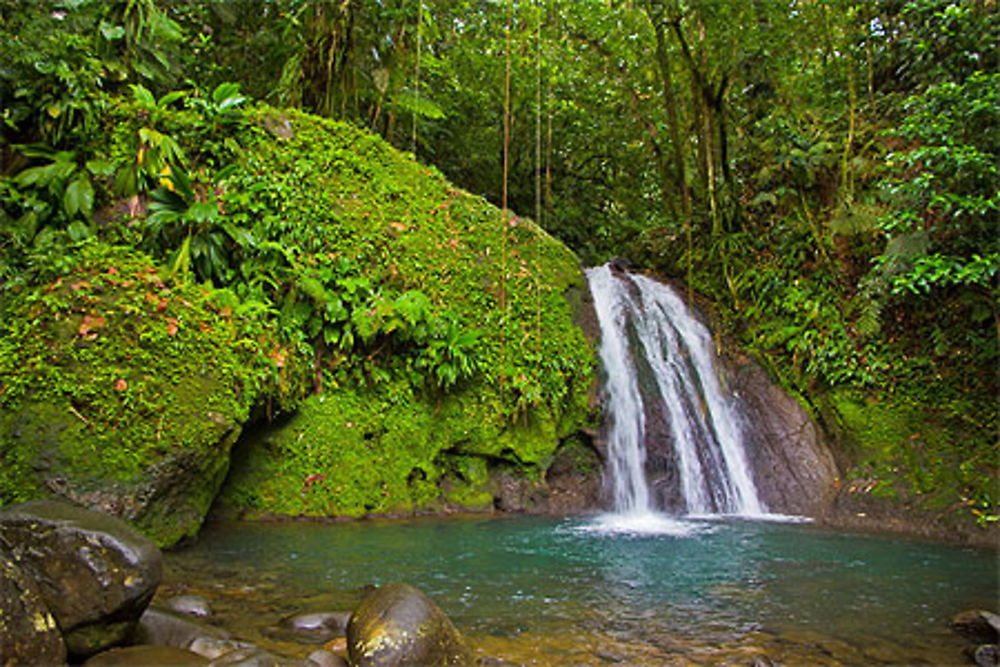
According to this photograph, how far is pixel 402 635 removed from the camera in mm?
2736

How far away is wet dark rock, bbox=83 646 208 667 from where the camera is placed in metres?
2.57

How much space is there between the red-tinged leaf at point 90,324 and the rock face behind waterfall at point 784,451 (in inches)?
274

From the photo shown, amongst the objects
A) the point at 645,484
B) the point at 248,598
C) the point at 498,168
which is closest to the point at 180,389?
the point at 248,598

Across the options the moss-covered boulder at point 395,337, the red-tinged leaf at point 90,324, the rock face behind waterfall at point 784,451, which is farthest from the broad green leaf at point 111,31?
the rock face behind waterfall at point 784,451

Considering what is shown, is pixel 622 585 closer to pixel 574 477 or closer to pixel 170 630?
pixel 170 630

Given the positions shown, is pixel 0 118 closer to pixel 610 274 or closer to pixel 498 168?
pixel 610 274

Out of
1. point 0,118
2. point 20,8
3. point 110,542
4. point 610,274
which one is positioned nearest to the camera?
point 110,542

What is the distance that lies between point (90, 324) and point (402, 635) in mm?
3646

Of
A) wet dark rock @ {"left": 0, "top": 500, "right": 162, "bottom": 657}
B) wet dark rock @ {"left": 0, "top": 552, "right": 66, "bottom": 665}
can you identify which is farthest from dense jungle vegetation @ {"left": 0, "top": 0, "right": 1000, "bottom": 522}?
wet dark rock @ {"left": 0, "top": 552, "right": 66, "bottom": 665}

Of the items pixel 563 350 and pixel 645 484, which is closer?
pixel 645 484

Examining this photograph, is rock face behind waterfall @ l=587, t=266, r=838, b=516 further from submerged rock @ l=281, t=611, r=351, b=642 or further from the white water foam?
submerged rock @ l=281, t=611, r=351, b=642

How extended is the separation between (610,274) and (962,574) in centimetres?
631

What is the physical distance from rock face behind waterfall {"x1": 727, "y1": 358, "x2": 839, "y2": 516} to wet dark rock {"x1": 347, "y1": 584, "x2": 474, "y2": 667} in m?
5.62

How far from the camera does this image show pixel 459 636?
9.75ft
